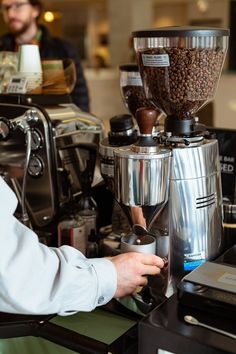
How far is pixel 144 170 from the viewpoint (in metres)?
0.84

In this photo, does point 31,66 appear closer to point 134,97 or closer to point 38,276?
point 134,97

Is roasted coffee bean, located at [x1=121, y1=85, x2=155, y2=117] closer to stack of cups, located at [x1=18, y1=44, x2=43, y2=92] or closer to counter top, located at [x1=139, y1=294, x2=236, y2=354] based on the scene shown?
stack of cups, located at [x1=18, y1=44, x2=43, y2=92]

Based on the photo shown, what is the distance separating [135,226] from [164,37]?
1.12 feet

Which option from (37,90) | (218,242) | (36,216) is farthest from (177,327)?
(37,90)

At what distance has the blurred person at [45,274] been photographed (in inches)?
30.3

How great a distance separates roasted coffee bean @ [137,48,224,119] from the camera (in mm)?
881

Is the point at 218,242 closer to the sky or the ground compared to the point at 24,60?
closer to the ground

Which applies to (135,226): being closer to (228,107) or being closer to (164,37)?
(164,37)

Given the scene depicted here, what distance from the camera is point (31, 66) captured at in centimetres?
135

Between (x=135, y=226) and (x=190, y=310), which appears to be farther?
(x=135, y=226)

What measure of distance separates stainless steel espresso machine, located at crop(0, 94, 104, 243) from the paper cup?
100mm

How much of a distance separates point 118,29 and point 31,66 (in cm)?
639

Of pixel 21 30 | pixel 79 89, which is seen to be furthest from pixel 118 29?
pixel 21 30

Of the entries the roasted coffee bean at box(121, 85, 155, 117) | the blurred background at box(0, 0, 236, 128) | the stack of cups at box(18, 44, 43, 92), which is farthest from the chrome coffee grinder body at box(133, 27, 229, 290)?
the blurred background at box(0, 0, 236, 128)
